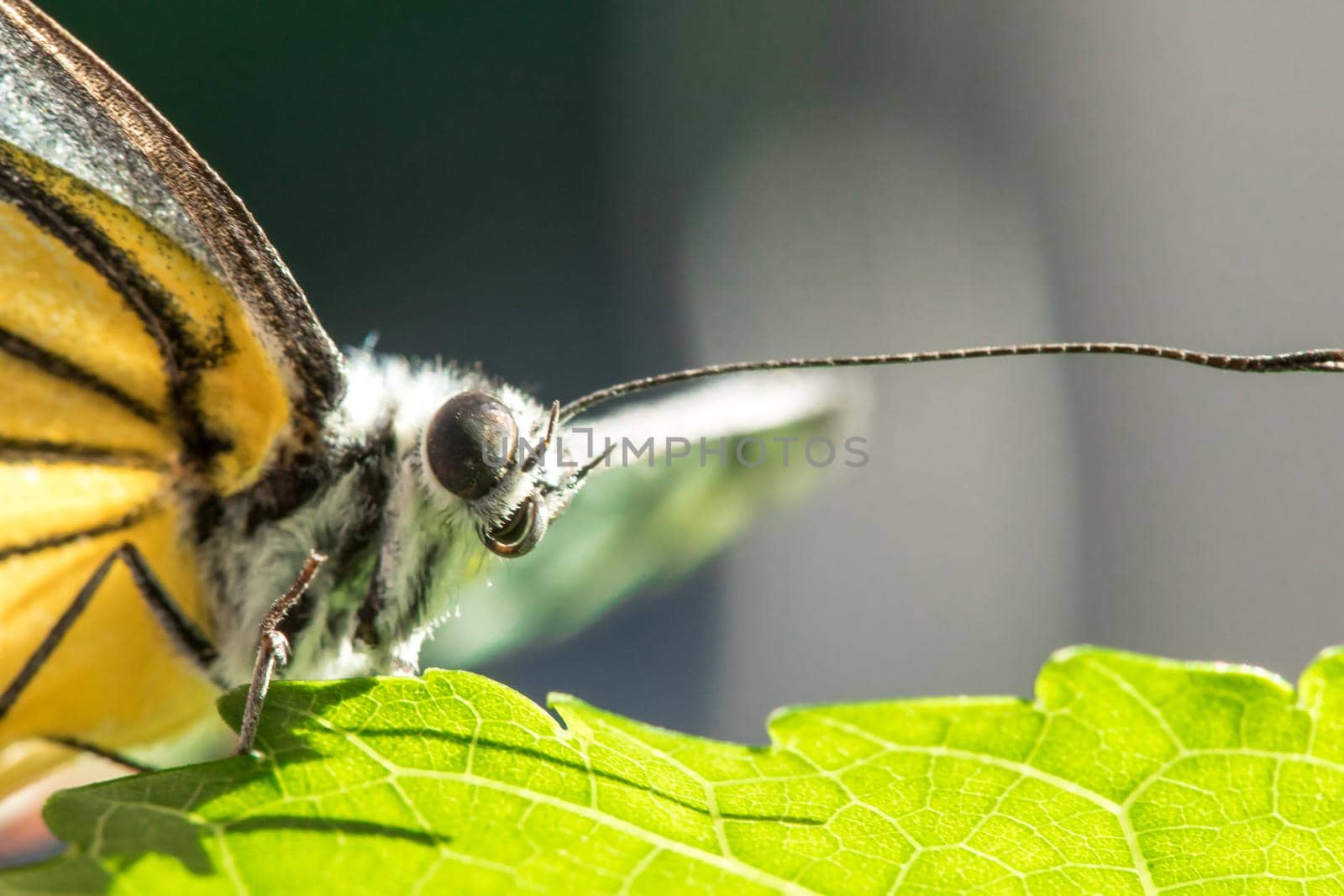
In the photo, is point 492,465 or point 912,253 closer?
point 492,465

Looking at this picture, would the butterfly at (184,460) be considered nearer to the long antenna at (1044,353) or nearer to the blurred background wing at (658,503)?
the long antenna at (1044,353)

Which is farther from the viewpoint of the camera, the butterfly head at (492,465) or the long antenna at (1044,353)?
the butterfly head at (492,465)

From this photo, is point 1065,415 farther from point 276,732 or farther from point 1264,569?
point 276,732

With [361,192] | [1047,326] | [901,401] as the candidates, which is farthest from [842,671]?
[361,192]

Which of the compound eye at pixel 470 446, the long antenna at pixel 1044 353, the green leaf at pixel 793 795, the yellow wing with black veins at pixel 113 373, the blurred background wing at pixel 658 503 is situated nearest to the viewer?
the green leaf at pixel 793 795

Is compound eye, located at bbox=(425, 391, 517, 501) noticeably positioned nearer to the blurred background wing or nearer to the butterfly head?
the butterfly head

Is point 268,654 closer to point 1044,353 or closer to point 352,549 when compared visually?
point 352,549

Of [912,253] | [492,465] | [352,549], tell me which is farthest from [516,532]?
[912,253]

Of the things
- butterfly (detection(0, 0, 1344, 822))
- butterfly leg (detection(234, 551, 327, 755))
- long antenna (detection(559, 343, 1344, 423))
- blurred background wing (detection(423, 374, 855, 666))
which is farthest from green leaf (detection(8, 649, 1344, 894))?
blurred background wing (detection(423, 374, 855, 666))

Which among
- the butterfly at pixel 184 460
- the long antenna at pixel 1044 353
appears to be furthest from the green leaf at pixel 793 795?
the butterfly at pixel 184 460
